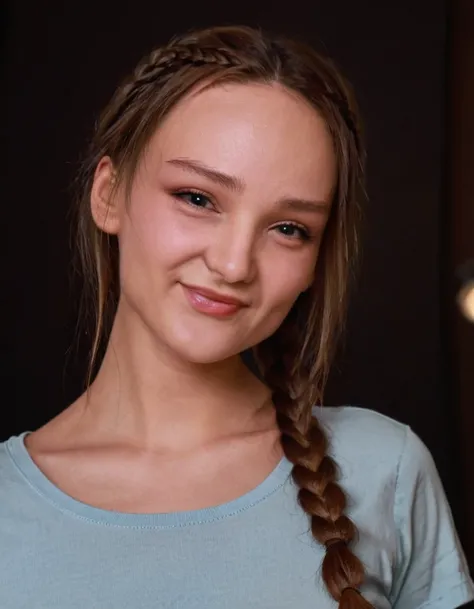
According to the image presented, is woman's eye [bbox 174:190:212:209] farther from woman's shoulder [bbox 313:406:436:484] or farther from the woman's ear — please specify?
woman's shoulder [bbox 313:406:436:484]

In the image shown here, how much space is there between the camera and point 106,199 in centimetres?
104

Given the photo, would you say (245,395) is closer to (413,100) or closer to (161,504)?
(161,504)

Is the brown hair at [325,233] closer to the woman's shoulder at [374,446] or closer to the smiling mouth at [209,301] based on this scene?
the woman's shoulder at [374,446]

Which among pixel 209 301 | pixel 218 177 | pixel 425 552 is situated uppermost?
pixel 218 177

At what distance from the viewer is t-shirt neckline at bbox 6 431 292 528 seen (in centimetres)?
97

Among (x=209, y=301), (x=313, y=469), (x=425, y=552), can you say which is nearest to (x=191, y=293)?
(x=209, y=301)

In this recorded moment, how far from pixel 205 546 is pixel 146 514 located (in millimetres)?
66

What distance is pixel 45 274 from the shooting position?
1.38 m

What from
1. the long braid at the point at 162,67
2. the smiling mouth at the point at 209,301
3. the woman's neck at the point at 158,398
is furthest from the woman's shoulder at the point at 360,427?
the long braid at the point at 162,67

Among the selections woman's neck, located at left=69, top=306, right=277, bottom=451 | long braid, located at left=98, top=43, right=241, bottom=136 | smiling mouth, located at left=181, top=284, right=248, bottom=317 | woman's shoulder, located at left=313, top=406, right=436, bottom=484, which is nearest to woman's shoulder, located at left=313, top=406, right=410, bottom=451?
woman's shoulder, located at left=313, top=406, right=436, bottom=484

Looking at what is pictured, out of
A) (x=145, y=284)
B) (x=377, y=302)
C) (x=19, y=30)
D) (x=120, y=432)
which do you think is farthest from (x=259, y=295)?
(x=19, y=30)

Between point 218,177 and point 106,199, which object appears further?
point 106,199

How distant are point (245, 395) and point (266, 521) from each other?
0.15 meters

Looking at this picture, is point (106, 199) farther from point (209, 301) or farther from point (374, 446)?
point (374, 446)
